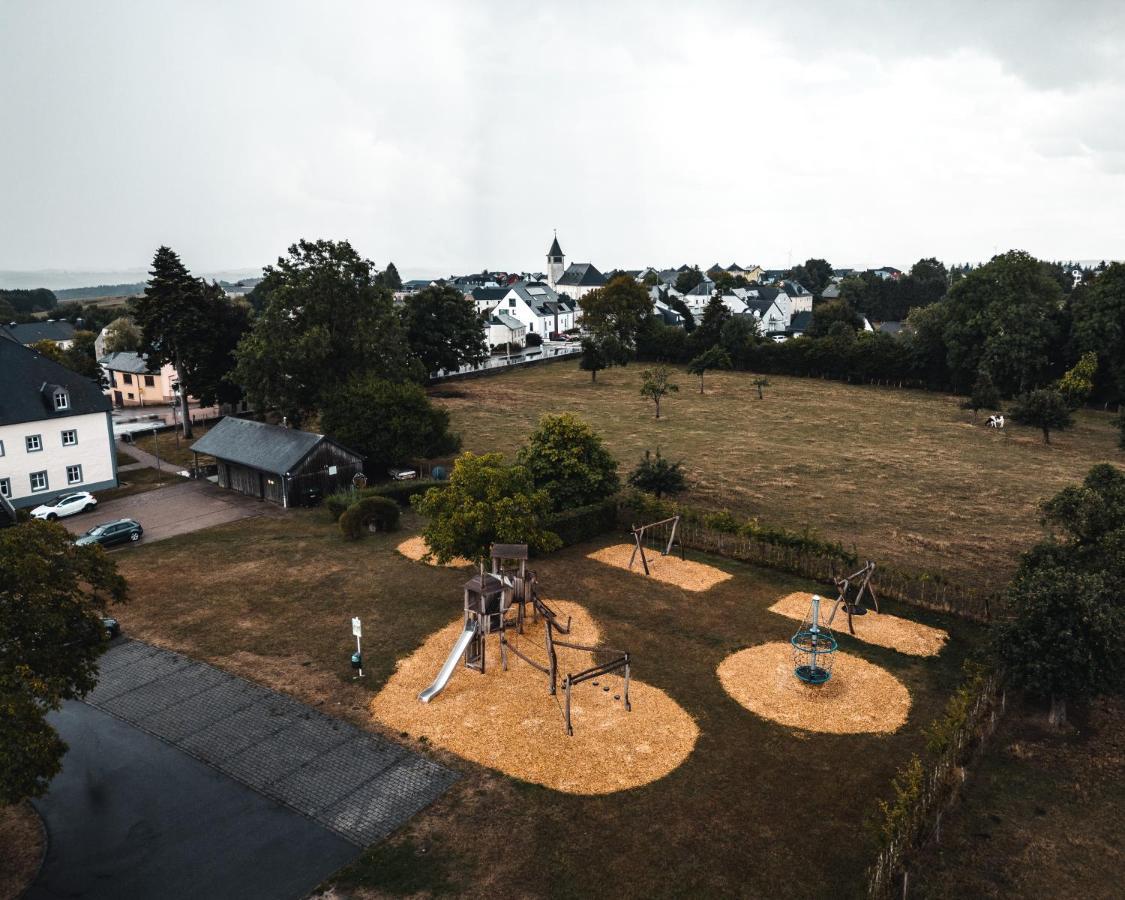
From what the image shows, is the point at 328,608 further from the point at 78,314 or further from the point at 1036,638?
the point at 78,314

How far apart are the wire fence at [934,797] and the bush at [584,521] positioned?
17.9 metres

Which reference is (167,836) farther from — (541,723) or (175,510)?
(175,510)

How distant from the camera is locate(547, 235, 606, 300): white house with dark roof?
17988cm

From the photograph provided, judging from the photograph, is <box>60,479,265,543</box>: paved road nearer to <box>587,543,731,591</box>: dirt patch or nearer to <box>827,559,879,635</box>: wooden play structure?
<box>587,543,731,591</box>: dirt patch

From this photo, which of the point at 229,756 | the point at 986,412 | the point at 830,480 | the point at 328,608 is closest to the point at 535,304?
the point at 986,412

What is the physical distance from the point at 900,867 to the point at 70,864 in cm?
1712

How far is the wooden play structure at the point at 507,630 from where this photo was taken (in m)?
21.4

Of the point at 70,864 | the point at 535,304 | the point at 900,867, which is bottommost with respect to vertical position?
the point at 70,864

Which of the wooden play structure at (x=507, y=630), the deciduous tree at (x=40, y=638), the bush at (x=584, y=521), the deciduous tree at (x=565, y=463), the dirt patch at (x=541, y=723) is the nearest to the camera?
the deciduous tree at (x=40, y=638)

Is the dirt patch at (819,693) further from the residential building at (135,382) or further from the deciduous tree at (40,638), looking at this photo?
the residential building at (135,382)

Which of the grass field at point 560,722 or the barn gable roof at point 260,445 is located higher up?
the barn gable roof at point 260,445

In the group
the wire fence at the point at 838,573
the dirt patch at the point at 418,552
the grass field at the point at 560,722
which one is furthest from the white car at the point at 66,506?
the wire fence at the point at 838,573

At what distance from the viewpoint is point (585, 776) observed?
1786 centimetres

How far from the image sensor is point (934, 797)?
16.0 metres
